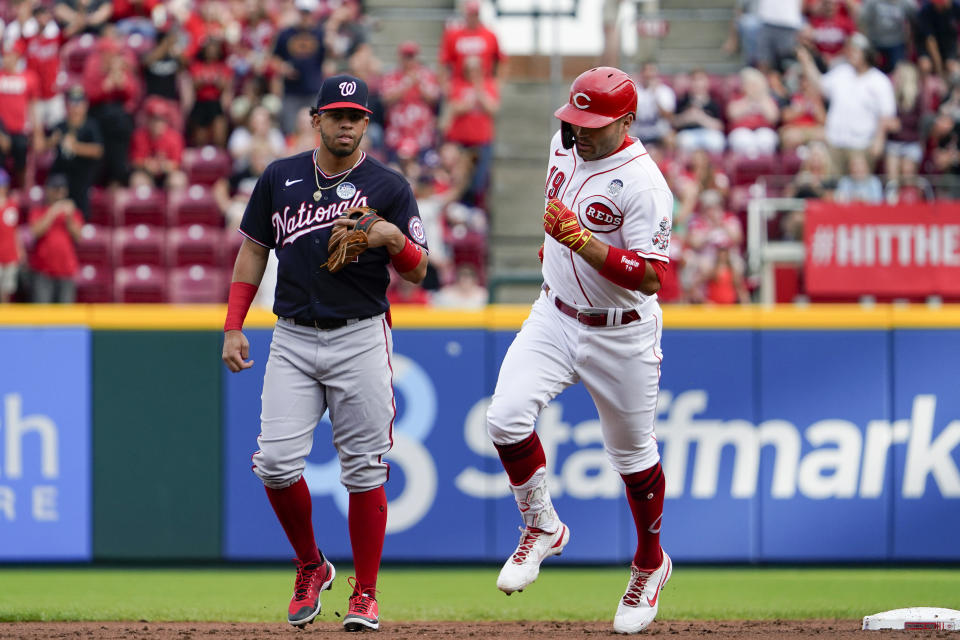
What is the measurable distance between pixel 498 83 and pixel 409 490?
605cm

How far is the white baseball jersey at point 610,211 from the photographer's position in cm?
534

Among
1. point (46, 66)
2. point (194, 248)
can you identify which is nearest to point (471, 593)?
point (194, 248)

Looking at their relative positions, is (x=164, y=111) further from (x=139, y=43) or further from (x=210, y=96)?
(x=139, y=43)

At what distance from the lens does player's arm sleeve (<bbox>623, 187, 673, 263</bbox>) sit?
531cm

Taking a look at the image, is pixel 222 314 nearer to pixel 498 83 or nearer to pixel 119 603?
pixel 119 603

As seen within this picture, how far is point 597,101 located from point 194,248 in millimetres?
7154

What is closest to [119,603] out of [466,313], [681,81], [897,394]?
[466,313]

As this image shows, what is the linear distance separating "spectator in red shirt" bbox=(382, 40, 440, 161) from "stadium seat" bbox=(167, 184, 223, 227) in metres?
1.75

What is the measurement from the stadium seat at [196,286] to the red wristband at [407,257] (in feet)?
20.2

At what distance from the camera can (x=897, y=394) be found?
27.7ft

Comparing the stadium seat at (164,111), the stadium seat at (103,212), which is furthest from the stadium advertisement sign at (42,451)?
the stadium seat at (164,111)

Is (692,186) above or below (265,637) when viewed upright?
above

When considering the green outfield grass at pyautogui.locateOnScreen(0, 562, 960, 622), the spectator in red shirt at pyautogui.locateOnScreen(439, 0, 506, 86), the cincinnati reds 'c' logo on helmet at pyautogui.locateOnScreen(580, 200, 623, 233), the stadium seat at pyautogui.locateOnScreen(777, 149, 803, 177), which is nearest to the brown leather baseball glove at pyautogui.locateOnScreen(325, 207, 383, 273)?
the cincinnati reds 'c' logo on helmet at pyautogui.locateOnScreen(580, 200, 623, 233)

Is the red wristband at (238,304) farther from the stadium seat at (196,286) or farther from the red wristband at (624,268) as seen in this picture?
the stadium seat at (196,286)
